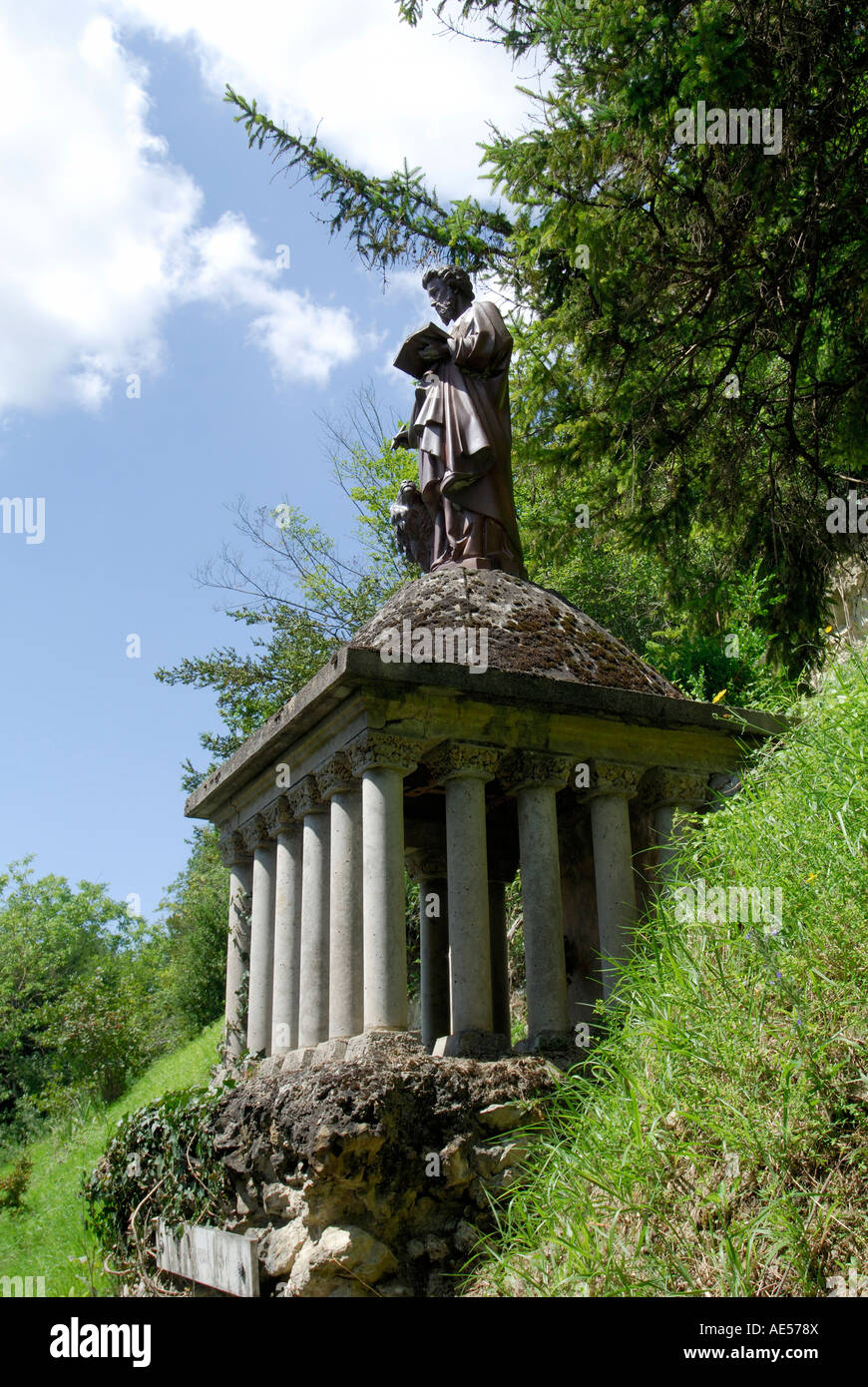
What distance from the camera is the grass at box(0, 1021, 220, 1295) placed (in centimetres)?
758

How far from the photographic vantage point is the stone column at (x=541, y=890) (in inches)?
269

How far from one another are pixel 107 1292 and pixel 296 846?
3.03 metres

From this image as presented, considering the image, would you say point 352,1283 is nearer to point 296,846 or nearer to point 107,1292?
point 107,1292

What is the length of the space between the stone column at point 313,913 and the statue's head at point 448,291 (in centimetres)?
432

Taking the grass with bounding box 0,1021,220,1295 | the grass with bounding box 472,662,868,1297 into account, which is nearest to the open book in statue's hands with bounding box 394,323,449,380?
the grass with bounding box 472,662,868,1297

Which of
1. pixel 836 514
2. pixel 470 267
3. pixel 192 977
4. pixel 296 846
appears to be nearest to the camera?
pixel 296 846

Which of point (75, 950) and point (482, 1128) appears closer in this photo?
point (482, 1128)

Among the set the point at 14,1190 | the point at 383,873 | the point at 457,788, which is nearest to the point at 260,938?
the point at 383,873

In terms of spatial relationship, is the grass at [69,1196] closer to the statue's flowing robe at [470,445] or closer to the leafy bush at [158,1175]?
the leafy bush at [158,1175]

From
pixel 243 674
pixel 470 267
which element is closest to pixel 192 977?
pixel 243 674

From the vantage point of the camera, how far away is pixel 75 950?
4334 cm

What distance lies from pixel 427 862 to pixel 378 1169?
3.81 m

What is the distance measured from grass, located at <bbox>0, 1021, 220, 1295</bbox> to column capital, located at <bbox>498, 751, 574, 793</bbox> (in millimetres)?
3762

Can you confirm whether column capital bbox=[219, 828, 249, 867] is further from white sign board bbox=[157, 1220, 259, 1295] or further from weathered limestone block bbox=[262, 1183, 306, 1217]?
weathered limestone block bbox=[262, 1183, 306, 1217]
